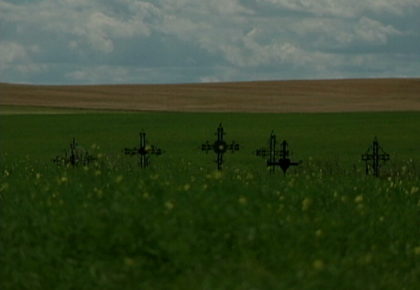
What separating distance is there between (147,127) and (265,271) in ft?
120

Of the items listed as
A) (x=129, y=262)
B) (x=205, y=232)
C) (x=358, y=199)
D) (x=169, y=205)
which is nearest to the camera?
(x=129, y=262)

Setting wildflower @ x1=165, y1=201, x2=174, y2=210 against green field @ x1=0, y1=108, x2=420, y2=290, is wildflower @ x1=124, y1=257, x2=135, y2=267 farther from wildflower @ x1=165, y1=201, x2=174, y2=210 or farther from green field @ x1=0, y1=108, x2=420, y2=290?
wildflower @ x1=165, y1=201, x2=174, y2=210

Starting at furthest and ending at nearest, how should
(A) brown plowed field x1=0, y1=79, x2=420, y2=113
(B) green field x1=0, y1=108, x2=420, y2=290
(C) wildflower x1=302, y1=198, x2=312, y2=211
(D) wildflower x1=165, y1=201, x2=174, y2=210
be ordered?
(A) brown plowed field x1=0, y1=79, x2=420, y2=113 < (C) wildflower x1=302, y1=198, x2=312, y2=211 < (D) wildflower x1=165, y1=201, x2=174, y2=210 < (B) green field x1=0, y1=108, x2=420, y2=290

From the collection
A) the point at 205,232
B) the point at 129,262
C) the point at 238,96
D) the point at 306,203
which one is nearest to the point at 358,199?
the point at 306,203

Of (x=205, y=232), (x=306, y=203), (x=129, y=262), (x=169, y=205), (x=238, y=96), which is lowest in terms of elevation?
(x=129, y=262)

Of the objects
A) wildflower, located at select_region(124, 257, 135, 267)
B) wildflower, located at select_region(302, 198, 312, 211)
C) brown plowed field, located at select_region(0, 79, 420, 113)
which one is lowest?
wildflower, located at select_region(124, 257, 135, 267)

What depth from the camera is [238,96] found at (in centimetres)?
8325

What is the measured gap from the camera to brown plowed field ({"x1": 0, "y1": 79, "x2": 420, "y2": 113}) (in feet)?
231

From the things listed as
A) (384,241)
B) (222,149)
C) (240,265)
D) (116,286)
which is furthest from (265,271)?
(222,149)

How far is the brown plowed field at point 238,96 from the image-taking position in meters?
70.3

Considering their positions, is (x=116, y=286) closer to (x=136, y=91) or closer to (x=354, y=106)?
(x=354, y=106)

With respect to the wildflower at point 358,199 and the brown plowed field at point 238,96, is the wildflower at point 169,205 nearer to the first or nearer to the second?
the wildflower at point 358,199

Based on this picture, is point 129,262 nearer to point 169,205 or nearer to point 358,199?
point 169,205

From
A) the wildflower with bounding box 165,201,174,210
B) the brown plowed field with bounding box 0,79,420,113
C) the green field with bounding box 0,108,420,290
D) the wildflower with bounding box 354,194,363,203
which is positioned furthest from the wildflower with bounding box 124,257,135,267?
the brown plowed field with bounding box 0,79,420,113
